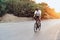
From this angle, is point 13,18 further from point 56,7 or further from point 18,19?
point 56,7

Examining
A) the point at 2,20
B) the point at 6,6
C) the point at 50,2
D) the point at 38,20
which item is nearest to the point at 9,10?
the point at 6,6

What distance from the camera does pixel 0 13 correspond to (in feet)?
90.7

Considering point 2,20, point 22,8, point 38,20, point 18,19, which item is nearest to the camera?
point 38,20

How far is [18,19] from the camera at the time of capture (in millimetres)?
28156

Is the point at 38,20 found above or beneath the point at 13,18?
above

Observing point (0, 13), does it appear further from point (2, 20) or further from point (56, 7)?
point (56, 7)

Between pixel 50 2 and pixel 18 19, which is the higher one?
pixel 50 2

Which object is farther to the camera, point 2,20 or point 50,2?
point 50,2

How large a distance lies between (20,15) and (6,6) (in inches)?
92.1

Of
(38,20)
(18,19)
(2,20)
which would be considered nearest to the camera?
(38,20)

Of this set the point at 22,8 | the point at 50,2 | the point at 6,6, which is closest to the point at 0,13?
the point at 6,6

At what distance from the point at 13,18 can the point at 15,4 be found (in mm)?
2618

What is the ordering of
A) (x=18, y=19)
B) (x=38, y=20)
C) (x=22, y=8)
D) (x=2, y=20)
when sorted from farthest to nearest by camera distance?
(x=22, y=8) < (x=18, y=19) < (x=2, y=20) < (x=38, y=20)

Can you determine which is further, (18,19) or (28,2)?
(28,2)
